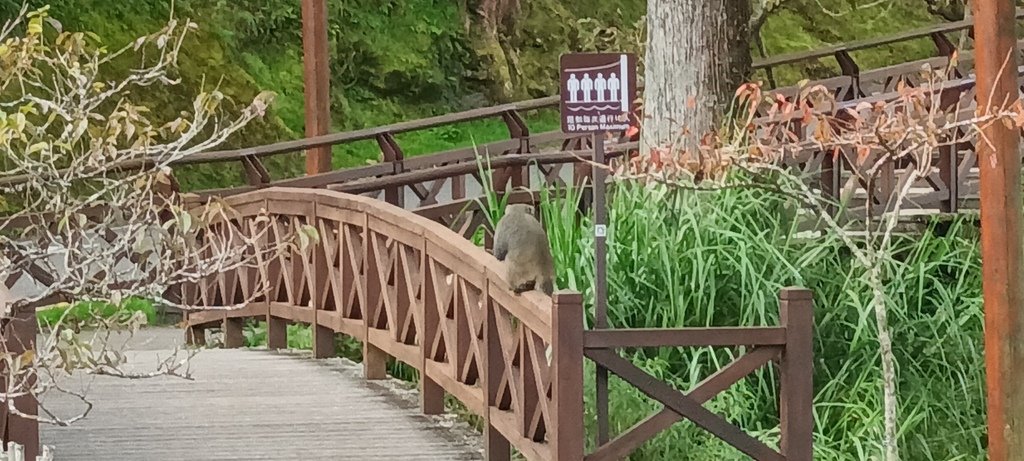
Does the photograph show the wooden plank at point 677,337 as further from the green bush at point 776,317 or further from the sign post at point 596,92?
the green bush at point 776,317

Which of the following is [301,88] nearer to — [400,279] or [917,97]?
[400,279]

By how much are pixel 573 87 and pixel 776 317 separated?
165 cm

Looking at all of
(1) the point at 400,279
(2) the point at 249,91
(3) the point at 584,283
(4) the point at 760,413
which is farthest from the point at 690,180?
(2) the point at 249,91

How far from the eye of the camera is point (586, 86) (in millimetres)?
4527

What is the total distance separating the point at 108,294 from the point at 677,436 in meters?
2.38

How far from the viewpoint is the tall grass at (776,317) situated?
552 centimetres

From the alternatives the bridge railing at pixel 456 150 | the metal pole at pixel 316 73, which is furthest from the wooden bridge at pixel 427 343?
the metal pole at pixel 316 73

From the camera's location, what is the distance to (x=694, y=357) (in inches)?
219

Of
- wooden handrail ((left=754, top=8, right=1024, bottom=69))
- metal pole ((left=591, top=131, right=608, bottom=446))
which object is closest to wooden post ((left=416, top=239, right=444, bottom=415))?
metal pole ((left=591, top=131, right=608, bottom=446))

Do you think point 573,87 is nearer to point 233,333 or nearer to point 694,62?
point 694,62

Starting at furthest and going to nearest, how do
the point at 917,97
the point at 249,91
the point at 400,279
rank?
the point at 249,91, the point at 400,279, the point at 917,97

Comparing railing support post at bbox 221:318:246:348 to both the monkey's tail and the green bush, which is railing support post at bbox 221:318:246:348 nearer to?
the green bush

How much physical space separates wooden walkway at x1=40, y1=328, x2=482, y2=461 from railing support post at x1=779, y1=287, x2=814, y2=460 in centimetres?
181

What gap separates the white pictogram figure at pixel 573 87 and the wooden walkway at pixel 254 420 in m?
2.11
